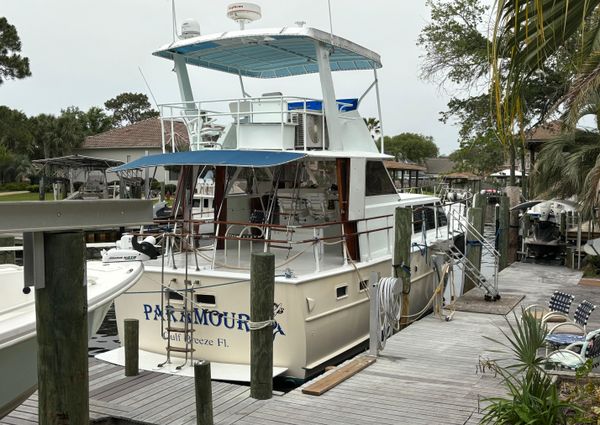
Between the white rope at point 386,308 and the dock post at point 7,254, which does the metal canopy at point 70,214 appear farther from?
the dock post at point 7,254

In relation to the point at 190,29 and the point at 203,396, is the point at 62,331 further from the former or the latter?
the point at 190,29

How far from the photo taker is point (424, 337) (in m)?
10.5

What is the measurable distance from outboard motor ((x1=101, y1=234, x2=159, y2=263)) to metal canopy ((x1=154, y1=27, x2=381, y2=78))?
346 centimetres

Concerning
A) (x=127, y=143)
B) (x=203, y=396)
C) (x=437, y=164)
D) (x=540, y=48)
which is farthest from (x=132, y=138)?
(x=437, y=164)

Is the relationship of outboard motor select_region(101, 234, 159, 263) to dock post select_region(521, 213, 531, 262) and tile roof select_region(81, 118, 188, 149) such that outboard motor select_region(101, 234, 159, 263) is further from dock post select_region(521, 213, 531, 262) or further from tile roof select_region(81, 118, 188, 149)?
tile roof select_region(81, 118, 188, 149)

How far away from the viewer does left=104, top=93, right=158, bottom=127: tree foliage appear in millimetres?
85375

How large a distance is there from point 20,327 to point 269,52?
26.9 ft

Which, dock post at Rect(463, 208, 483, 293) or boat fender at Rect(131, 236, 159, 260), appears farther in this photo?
dock post at Rect(463, 208, 483, 293)

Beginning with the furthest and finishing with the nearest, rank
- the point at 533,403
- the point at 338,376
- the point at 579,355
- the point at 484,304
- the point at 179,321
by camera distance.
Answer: the point at 484,304
the point at 179,321
the point at 338,376
the point at 579,355
the point at 533,403

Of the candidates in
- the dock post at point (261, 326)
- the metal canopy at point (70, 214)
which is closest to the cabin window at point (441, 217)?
the dock post at point (261, 326)

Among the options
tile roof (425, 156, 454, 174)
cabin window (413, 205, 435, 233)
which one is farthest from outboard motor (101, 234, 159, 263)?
tile roof (425, 156, 454, 174)

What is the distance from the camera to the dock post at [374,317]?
9109 millimetres

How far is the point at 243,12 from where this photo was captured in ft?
37.5

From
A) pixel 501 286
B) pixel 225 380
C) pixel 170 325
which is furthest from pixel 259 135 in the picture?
pixel 501 286
